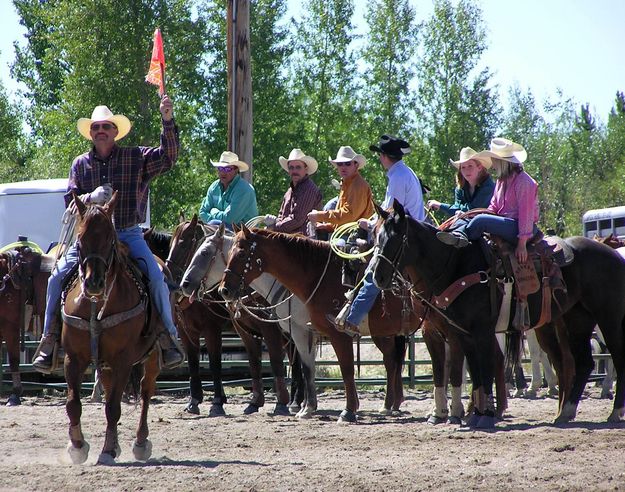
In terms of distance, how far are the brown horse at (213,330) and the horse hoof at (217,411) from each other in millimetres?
12

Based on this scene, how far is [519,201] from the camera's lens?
391 inches

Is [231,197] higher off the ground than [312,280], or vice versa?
[231,197]

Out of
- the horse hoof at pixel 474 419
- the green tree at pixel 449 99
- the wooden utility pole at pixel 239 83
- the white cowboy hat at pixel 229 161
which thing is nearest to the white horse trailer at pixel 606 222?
the green tree at pixel 449 99

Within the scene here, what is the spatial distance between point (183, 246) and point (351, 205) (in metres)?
2.25

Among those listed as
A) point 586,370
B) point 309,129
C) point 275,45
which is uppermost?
point 275,45

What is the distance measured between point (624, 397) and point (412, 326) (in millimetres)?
2529

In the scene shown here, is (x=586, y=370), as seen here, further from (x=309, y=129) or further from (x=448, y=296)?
(x=309, y=129)

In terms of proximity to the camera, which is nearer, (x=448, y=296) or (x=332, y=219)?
(x=448, y=296)

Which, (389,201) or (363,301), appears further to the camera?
(389,201)

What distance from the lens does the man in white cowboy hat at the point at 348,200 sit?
12141mm

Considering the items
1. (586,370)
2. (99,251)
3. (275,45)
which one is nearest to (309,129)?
(275,45)

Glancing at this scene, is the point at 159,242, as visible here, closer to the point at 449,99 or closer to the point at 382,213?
the point at 382,213

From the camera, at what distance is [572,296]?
10438 millimetres

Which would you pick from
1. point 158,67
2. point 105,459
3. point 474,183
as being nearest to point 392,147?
point 474,183
